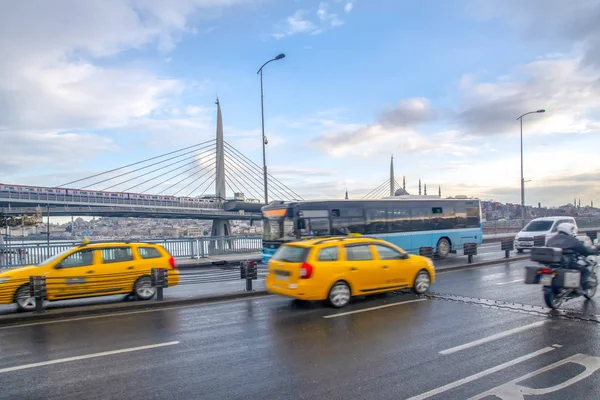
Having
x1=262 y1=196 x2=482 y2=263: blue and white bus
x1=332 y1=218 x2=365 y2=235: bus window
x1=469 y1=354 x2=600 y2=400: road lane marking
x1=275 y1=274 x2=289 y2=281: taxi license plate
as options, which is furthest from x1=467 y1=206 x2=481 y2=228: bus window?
x1=469 y1=354 x2=600 y2=400: road lane marking

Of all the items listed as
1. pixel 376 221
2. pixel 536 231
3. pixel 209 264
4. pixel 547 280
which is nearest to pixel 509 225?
pixel 536 231

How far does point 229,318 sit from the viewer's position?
8.88m

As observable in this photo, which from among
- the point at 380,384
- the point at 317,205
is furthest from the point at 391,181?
the point at 380,384

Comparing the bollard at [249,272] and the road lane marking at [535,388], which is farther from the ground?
the bollard at [249,272]

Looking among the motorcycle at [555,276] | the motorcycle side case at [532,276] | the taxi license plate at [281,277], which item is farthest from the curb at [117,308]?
the motorcycle at [555,276]

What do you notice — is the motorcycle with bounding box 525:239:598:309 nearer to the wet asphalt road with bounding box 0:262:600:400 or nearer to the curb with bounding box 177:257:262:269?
the wet asphalt road with bounding box 0:262:600:400

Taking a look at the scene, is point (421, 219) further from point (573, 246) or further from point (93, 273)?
point (93, 273)

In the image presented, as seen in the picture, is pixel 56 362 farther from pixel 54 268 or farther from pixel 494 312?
pixel 494 312

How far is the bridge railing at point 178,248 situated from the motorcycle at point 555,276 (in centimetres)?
1544

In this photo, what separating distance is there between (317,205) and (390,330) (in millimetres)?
10778

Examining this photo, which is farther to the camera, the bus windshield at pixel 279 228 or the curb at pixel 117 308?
the bus windshield at pixel 279 228

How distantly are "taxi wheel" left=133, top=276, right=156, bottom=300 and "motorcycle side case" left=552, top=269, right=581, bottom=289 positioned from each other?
29.1 feet

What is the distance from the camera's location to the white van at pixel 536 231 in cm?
2205

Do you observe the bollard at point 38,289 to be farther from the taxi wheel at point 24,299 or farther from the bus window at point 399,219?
the bus window at point 399,219
